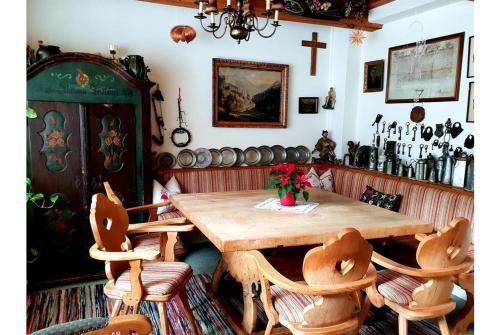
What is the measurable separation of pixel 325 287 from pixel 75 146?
2.56 meters

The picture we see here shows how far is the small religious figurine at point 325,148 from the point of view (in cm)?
486

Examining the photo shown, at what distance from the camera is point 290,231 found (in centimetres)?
220

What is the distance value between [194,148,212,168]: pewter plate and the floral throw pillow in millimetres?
1821

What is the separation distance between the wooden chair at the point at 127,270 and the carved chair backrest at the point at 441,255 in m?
1.34

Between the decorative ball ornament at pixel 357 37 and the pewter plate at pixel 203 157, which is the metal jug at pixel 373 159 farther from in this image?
the pewter plate at pixel 203 157

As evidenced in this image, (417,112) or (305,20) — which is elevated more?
(305,20)

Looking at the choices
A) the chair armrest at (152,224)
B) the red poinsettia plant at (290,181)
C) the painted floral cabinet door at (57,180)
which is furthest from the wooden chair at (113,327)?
the painted floral cabinet door at (57,180)

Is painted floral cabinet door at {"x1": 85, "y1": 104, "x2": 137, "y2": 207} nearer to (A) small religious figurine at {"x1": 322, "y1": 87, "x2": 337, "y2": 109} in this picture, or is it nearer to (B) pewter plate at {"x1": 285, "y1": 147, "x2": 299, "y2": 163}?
(B) pewter plate at {"x1": 285, "y1": 147, "x2": 299, "y2": 163}

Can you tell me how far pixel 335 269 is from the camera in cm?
166

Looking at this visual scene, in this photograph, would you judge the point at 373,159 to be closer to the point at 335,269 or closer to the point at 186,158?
the point at 186,158

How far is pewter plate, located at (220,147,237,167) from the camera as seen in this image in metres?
4.51

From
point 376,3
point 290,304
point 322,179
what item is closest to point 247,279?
point 290,304

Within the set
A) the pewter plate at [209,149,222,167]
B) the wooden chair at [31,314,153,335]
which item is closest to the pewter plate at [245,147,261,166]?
the pewter plate at [209,149,222,167]

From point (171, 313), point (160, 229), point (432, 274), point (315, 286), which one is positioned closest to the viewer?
point (315, 286)
